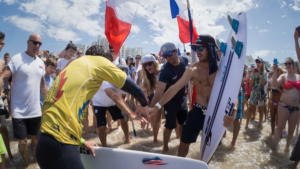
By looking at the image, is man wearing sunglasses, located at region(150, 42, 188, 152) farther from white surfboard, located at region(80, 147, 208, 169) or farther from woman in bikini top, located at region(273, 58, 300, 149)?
woman in bikini top, located at region(273, 58, 300, 149)

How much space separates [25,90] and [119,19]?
2.15 metres

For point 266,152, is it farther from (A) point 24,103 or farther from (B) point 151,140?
(A) point 24,103

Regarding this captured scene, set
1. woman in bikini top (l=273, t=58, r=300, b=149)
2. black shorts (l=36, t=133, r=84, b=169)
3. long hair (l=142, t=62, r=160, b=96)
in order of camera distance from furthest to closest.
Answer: long hair (l=142, t=62, r=160, b=96), woman in bikini top (l=273, t=58, r=300, b=149), black shorts (l=36, t=133, r=84, b=169)

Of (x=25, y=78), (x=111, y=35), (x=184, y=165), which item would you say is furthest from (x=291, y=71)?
(x=25, y=78)

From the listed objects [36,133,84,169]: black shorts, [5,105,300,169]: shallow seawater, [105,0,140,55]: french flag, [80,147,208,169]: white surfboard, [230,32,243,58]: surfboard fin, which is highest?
[105,0,140,55]: french flag

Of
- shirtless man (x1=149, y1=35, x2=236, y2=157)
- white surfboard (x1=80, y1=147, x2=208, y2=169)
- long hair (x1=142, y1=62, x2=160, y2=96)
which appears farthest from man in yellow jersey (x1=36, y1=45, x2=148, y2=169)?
long hair (x1=142, y1=62, x2=160, y2=96)

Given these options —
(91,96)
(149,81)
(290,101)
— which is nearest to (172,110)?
(149,81)

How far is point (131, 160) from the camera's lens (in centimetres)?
185

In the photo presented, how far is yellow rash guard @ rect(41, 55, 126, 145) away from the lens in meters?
1.44

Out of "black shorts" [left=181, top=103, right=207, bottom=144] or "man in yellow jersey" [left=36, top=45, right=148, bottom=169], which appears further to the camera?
"black shorts" [left=181, top=103, right=207, bottom=144]

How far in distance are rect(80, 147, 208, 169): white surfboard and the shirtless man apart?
2.15ft

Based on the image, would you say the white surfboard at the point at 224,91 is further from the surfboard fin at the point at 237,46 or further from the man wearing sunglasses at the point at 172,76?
the man wearing sunglasses at the point at 172,76

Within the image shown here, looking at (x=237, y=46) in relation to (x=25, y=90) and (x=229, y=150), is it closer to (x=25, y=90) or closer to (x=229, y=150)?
(x=229, y=150)

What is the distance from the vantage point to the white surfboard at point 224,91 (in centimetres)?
199
